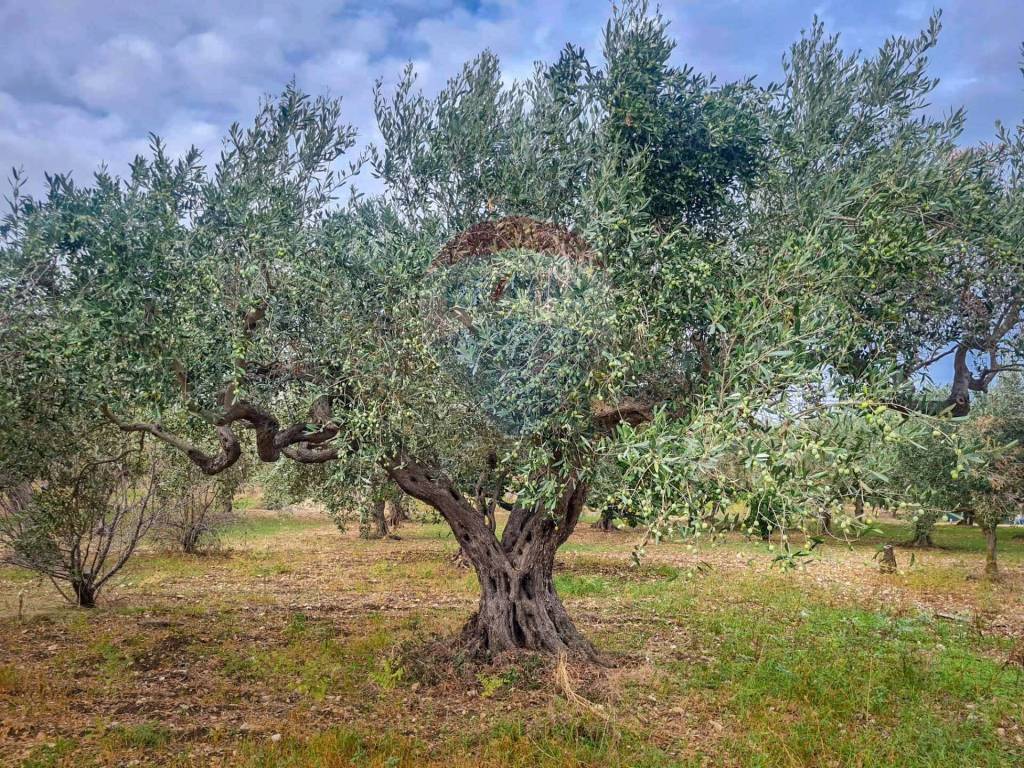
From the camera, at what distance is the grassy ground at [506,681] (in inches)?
360

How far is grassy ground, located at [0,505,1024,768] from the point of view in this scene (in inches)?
360

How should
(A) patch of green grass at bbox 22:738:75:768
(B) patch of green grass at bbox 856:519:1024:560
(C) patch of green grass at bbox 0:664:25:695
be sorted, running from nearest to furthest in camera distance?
(A) patch of green grass at bbox 22:738:75:768 < (C) patch of green grass at bbox 0:664:25:695 < (B) patch of green grass at bbox 856:519:1024:560

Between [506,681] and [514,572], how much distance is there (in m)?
2.02

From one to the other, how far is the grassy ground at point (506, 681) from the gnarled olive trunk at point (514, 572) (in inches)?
22.1

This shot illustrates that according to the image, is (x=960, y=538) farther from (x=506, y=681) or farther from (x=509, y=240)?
(x=509, y=240)

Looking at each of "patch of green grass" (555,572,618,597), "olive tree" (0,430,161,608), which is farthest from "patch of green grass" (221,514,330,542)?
"patch of green grass" (555,572,618,597)

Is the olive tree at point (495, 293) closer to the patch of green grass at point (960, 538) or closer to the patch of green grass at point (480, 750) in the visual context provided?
the patch of green grass at point (480, 750)

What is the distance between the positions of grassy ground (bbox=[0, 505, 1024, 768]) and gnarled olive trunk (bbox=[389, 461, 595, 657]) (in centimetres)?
56

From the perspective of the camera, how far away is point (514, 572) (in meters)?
13.3

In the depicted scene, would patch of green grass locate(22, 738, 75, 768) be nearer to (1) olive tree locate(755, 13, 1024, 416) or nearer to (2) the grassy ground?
(2) the grassy ground

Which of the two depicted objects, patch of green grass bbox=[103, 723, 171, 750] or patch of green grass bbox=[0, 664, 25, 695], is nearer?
patch of green grass bbox=[103, 723, 171, 750]

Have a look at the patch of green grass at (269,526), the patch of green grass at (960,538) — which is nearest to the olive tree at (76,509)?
the patch of green grass at (269,526)

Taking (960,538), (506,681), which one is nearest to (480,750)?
(506,681)

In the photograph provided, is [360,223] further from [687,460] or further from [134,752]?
[134,752]
